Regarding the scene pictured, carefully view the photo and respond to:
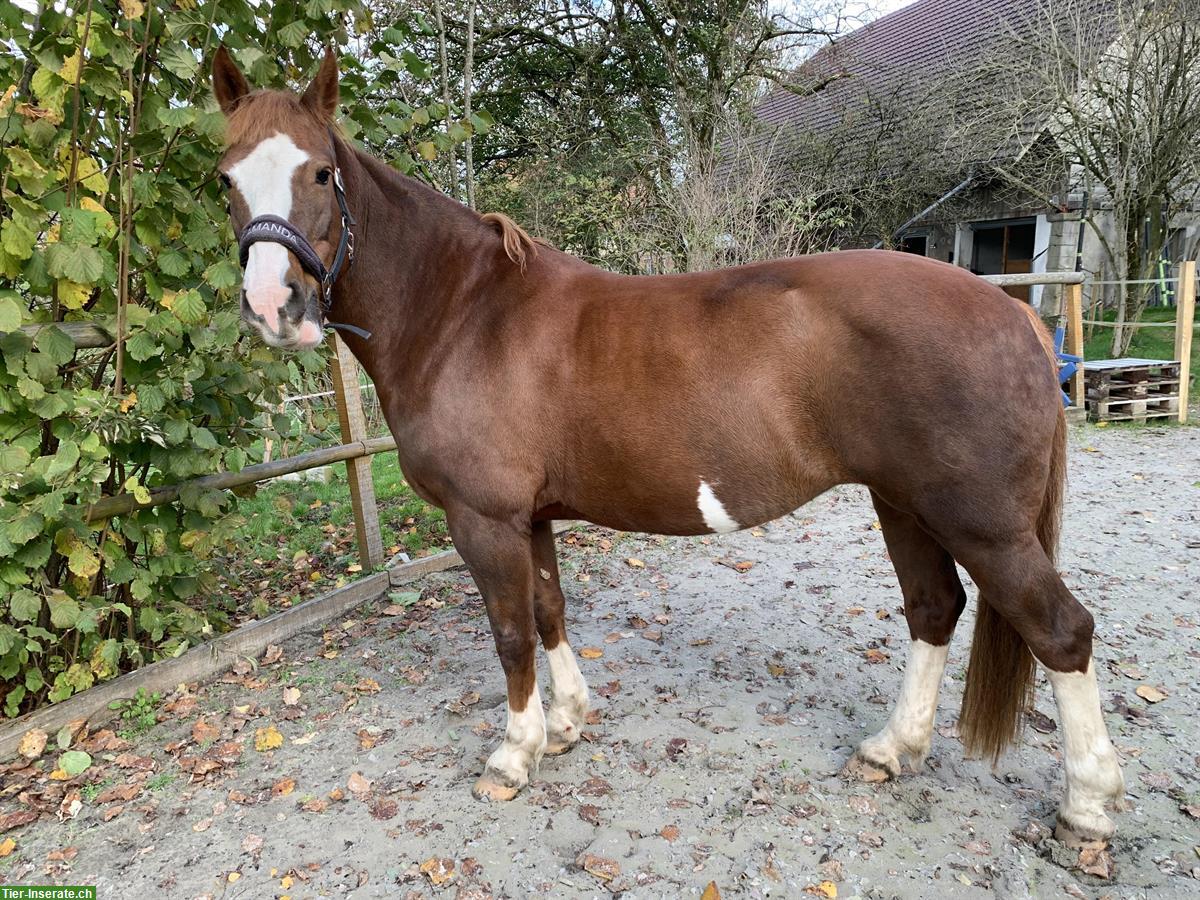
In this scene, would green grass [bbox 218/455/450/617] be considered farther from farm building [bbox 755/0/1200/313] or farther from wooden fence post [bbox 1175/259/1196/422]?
farm building [bbox 755/0/1200/313]

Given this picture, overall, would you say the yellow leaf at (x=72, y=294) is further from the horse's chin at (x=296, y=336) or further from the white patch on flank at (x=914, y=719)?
the white patch on flank at (x=914, y=719)

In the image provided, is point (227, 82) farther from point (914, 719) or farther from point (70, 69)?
point (914, 719)

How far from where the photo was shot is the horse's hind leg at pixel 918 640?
2.49 m

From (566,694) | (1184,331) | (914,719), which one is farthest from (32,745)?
(1184,331)

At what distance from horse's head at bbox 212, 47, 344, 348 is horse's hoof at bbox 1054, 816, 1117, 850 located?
9.07 feet

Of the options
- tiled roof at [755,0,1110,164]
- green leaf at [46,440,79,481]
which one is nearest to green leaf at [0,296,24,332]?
green leaf at [46,440,79,481]

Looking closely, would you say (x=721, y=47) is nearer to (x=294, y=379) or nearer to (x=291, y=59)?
(x=291, y=59)

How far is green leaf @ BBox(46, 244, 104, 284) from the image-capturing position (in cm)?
244

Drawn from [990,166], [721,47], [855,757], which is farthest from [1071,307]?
[855,757]

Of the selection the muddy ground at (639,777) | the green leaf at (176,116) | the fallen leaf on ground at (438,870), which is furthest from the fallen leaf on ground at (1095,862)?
the green leaf at (176,116)

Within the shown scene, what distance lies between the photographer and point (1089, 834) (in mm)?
2096

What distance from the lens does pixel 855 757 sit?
253cm

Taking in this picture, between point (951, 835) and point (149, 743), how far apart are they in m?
3.08

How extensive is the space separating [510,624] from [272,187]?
160 cm
